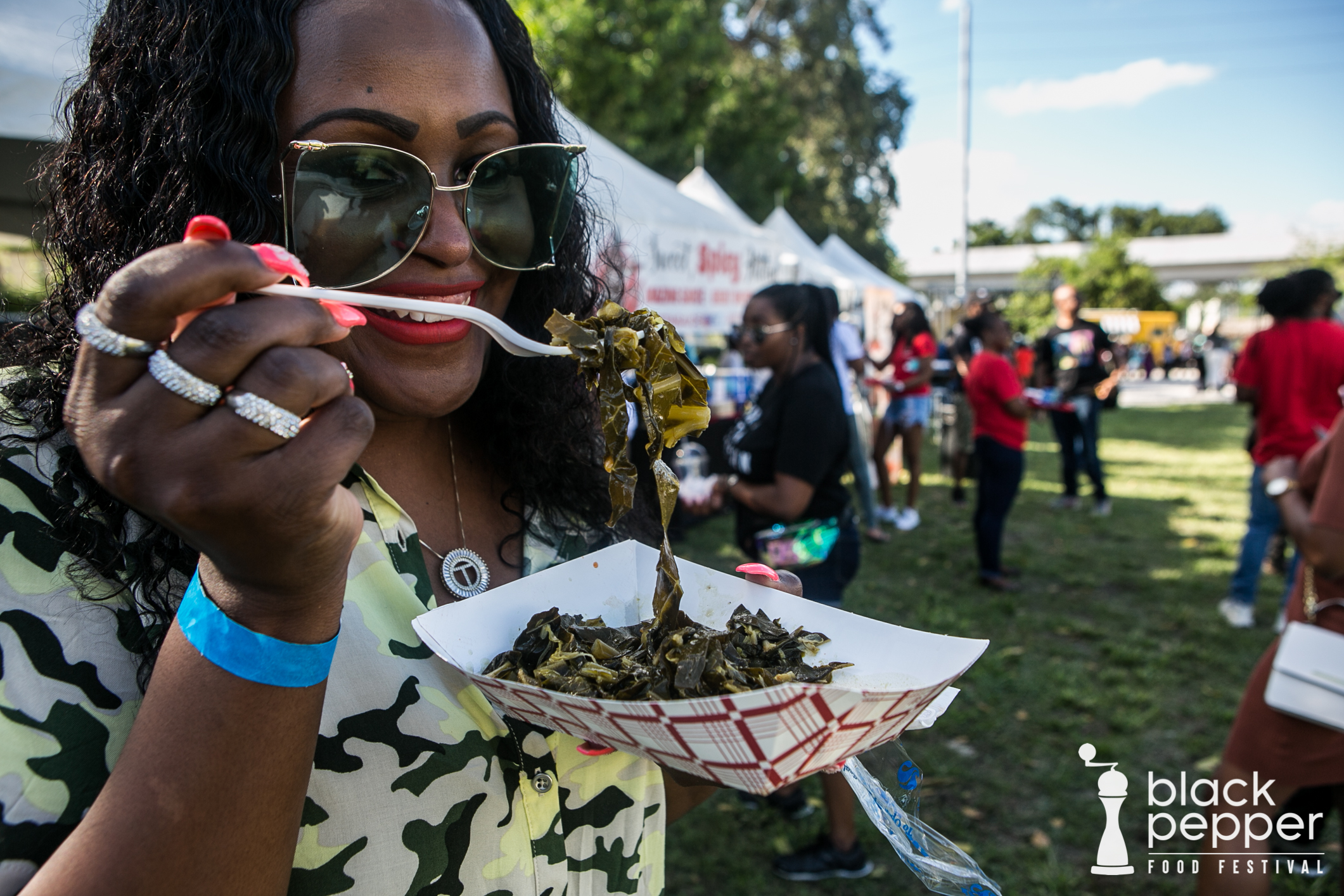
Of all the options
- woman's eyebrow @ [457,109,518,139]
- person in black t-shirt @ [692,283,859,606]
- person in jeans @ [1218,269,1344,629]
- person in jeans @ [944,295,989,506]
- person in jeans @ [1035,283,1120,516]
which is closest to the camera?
woman's eyebrow @ [457,109,518,139]

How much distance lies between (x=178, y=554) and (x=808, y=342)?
3.72 meters

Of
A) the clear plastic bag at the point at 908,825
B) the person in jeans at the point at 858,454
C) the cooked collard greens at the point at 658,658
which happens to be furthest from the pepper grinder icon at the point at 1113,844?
the person in jeans at the point at 858,454

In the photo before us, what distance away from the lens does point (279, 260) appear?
79cm

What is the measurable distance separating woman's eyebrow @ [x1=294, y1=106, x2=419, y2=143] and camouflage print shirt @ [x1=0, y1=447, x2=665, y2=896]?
530 millimetres

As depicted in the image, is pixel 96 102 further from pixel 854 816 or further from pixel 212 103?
pixel 854 816

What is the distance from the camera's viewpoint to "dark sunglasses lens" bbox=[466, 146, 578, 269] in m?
1.37

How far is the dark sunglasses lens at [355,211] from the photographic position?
47.8 inches

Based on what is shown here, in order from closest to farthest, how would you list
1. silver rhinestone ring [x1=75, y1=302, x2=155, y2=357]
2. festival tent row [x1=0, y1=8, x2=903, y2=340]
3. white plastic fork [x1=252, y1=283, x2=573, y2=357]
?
silver rhinestone ring [x1=75, y1=302, x2=155, y2=357] < white plastic fork [x1=252, y1=283, x2=573, y2=357] < festival tent row [x1=0, y1=8, x2=903, y2=340]

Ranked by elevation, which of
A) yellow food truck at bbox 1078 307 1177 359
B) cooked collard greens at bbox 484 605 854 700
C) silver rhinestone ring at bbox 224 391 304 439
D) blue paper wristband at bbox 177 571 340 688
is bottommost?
yellow food truck at bbox 1078 307 1177 359

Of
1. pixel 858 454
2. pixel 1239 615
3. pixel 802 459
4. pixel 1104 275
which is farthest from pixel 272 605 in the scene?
pixel 1104 275

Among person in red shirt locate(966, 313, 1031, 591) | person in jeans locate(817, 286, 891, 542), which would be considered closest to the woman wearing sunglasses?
person in red shirt locate(966, 313, 1031, 591)

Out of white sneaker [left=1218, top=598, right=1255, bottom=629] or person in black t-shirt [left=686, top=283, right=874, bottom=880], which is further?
white sneaker [left=1218, top=598, right=1255, bottom=629]

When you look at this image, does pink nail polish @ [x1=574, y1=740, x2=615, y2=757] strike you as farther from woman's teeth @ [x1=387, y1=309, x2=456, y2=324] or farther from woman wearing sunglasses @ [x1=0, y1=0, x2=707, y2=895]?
woman's teeth @ [x1=387, y1=309, x2=456, y2=324]

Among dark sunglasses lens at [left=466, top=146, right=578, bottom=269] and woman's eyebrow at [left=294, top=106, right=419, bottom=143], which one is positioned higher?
woman's eyebrow at [left=294, top=106, right=419, bottom=143]
